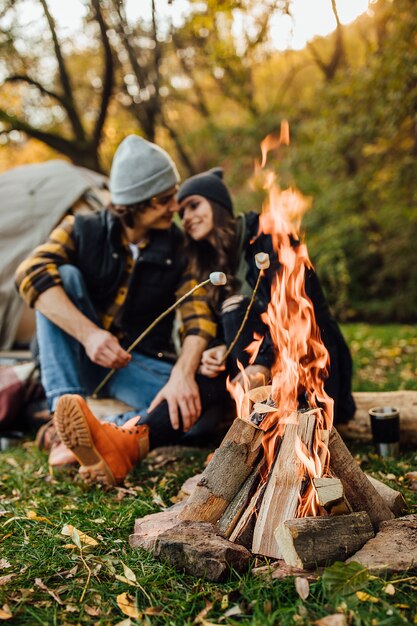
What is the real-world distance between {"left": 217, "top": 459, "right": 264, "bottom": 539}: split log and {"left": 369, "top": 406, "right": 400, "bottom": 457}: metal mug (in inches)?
42.4

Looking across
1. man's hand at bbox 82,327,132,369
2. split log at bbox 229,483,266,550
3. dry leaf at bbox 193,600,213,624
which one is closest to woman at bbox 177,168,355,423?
man's hand at bbox 82,327,132,369

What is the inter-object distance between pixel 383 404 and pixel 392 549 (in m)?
1.51

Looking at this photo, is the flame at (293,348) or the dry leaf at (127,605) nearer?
the dry leaf at (127,605)

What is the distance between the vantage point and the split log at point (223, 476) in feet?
6.63

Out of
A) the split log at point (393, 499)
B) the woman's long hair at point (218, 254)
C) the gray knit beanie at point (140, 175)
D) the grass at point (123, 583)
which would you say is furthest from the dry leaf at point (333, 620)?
the gray knit beanie at point (140, 175)

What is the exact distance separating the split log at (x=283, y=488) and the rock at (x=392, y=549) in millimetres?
253

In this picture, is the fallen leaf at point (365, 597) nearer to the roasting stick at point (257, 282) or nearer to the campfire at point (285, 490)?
the campfire at point (285, 490)

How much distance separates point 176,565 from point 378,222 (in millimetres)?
8686

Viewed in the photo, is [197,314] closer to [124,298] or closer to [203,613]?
[124,298]

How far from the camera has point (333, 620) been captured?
1.50 metres

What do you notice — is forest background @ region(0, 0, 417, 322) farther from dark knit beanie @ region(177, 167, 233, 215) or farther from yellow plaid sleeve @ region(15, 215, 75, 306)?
yellow plaid sleeve @ region(15, 215, 75, 306)

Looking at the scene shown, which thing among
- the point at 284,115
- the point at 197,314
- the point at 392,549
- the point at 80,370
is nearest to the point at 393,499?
the point at 392,549

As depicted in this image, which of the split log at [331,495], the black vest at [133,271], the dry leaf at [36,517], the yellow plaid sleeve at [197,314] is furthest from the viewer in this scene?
the black vest at [133,271]

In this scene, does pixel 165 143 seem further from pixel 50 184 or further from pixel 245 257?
pixel 245 257
